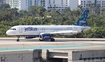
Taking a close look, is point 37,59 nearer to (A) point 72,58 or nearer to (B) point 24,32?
(A) point 72,58

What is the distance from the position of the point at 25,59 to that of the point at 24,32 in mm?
24823

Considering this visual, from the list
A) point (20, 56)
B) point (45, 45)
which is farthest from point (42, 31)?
point (20, 56)

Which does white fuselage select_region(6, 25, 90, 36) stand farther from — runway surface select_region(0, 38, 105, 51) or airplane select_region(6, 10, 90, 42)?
runway surface select_region(0, 38, 105, 51)

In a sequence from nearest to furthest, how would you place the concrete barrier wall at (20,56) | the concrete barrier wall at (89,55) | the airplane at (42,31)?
the concrete barrier wall at (20,56), the concrete barrier wall at (89,55), the airplane at (42,31)

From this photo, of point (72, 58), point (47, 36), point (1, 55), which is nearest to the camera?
point (1, 55)

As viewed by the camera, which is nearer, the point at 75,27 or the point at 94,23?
the point at 75,27

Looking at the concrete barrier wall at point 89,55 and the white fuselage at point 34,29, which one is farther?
the white fuselage at point 34,29

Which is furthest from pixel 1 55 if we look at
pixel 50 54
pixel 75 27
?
pixel 75 27

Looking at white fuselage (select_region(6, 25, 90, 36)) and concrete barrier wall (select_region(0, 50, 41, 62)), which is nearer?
concrete barrier wall (select_region(0, 50, 41, 62))

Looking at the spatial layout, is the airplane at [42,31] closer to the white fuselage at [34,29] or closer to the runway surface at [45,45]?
the white fuselage at [34,29]

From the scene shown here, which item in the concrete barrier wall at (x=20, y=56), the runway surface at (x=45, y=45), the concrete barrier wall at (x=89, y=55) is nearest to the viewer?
the concrete barrier wall at (x=20, y=56)

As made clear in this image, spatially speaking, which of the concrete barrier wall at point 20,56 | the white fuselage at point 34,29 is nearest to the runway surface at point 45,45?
the concrete barrier wall at point 20,56

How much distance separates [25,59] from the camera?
3672 cm

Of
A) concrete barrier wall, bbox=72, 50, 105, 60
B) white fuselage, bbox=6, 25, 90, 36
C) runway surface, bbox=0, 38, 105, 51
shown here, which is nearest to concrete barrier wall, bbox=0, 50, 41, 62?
runway surface, bbox=0, 38, 105, 51
